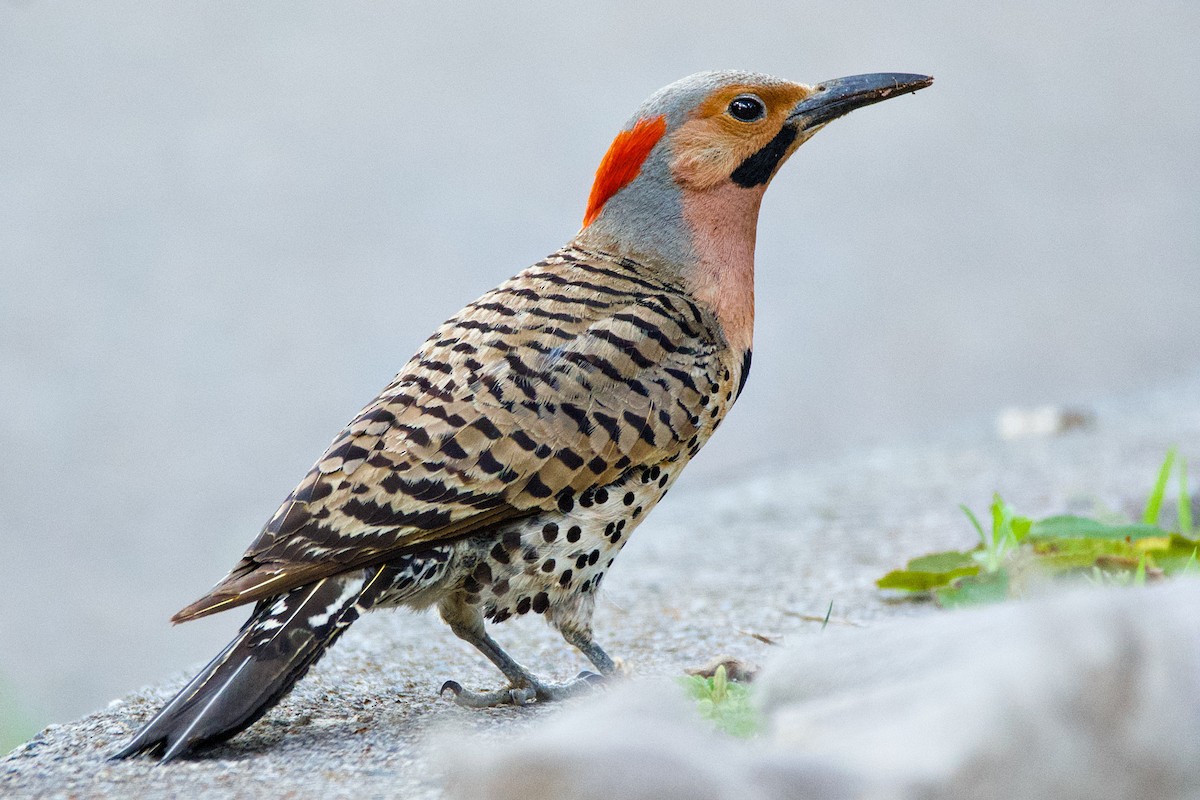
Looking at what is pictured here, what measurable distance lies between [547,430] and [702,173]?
3.82 ft

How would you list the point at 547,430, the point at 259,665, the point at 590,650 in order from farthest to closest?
the point at 590,650, the point at 547,430, the point at 259,665

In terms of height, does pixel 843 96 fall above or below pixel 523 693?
above

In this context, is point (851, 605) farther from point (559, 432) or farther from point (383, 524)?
point (383, 524)

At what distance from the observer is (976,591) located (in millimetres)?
4207

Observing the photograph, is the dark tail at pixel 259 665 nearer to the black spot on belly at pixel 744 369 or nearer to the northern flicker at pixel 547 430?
the northern flicker at pixel 547 430

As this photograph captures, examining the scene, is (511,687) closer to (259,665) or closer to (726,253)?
(259,665)

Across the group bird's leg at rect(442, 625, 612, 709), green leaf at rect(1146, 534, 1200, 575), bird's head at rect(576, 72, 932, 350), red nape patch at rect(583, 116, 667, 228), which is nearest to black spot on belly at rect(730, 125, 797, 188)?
bird's head at rect(576, 72, 932, 350)

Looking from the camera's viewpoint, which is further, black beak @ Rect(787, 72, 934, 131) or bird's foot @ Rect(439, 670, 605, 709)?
black beak @ Rect(787, 72, 934, 131)

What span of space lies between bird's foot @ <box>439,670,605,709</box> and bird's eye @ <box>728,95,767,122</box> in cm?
184

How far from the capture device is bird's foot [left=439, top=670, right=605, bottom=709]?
3697 mm

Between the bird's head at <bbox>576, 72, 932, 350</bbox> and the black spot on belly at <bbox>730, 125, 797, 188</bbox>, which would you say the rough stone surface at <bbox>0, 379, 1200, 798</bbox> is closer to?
the bird's head at <bbox>576, 72, 932, 350</bbox>

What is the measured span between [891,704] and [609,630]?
2.51m

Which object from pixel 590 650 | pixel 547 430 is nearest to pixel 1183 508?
pixel 590 650

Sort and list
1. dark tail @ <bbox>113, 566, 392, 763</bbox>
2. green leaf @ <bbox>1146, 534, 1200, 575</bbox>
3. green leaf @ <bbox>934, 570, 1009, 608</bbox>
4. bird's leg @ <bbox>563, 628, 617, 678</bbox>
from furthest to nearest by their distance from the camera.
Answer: green leaf @ <bbox>1146, 534, 1200, 575</bbox>
green leaf @ <bbox>934, 570, 1009, 608</bbox>
bird's leg @ <bbox>563, 628, 617, 678</bbox>
dark tail @ <bbox>113, 566, 392, 763</bbox>
